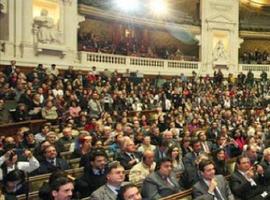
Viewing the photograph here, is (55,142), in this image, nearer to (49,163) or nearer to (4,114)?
(49,163)

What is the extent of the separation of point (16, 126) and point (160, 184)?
4841 millimetres

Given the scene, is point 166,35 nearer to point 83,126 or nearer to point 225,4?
point 225,4

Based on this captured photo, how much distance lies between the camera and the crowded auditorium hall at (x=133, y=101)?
542cm

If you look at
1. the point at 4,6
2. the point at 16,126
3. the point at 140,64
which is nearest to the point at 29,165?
the point at 16,126

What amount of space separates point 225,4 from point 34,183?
20007 millimetres

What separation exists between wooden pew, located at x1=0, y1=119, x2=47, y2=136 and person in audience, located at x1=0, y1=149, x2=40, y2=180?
9.45 ft

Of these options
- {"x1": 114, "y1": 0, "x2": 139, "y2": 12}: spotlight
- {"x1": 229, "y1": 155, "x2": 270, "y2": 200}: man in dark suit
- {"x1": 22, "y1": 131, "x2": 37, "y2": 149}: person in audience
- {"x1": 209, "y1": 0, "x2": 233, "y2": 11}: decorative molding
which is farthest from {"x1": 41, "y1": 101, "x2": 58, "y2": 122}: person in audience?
{"x1": 209, "y1": 0, "x2": 233, "y2": 11}: decorative molding

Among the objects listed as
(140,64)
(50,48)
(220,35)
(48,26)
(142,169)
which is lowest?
(142,169)

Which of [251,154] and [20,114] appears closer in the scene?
[251,154]

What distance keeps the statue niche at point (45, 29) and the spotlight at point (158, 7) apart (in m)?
7.08

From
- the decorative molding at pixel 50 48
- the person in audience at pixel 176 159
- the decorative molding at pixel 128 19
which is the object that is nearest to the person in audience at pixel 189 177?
the person in audience at pixel 176 159

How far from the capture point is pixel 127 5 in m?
20.3

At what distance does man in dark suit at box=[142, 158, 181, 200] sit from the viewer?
524 centimetres

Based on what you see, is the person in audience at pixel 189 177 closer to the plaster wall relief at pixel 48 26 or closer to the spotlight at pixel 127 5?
the plaster wall relief at pixel 48 26
